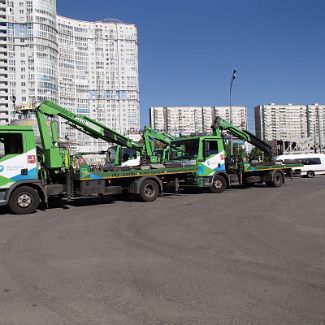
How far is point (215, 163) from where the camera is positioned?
1988cm

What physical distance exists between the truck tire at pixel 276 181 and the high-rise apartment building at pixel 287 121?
191 feet

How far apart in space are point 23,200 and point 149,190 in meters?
5.10

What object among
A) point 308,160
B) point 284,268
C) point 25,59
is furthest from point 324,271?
point 25,59

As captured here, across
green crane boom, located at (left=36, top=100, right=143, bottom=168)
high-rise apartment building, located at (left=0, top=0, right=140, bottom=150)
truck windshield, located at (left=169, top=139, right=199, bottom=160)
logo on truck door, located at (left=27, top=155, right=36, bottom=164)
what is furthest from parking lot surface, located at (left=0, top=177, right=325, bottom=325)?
high-rise apartment building, located at (left=0, top=0, right=140, bottom=150)

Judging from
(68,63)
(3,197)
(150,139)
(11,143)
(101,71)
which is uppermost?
(68,63)

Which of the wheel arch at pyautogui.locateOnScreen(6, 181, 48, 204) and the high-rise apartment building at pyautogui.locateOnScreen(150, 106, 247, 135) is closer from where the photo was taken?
the wheel arch at pyautogui.locateOnScreen(6, 181, 48, 204)

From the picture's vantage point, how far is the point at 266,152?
25.2 meters

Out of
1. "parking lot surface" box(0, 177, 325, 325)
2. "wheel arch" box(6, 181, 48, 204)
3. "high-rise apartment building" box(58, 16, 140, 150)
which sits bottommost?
"parking lot surface" box(0, 177, 325, 325)

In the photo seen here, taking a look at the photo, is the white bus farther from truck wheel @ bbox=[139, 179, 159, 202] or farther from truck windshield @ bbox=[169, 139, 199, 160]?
truck wheel @ bbox=[139, 179, 159, 202]

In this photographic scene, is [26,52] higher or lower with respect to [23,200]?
higher

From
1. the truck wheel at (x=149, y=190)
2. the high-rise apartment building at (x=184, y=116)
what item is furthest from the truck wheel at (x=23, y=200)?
the high-rise apartment building at (x=184, y=116)

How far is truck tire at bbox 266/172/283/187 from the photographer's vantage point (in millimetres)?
23156

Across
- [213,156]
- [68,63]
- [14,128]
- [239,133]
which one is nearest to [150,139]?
[213,156]

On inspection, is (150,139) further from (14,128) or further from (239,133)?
(14,128)
